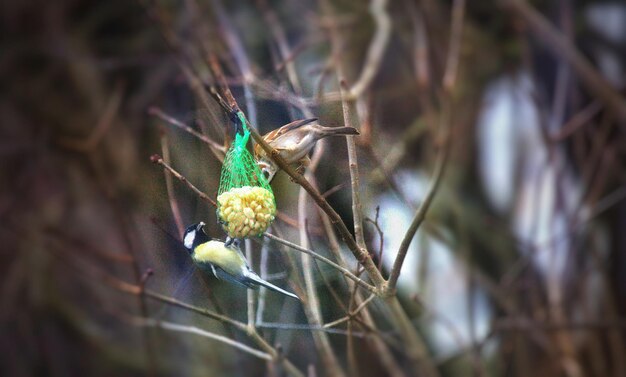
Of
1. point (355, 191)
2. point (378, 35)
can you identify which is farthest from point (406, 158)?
point (378, 35)

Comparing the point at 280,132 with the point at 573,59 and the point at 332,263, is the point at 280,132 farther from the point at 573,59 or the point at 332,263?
the point at 573,59

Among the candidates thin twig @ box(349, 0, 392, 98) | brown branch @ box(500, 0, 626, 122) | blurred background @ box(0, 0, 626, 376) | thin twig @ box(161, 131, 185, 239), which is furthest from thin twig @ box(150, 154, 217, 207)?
brown branch @ box(500, 0, 626, 122)

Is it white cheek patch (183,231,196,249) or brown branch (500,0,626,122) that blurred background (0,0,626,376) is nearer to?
brown branch (500,0,626,122)

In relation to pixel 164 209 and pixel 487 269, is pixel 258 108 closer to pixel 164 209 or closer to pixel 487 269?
pixel 164 209

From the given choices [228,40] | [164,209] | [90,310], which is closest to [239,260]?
[164,209]

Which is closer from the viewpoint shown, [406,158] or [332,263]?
[332,263]

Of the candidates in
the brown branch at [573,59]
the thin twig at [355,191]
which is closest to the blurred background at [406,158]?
the brown branch at [573,59]
